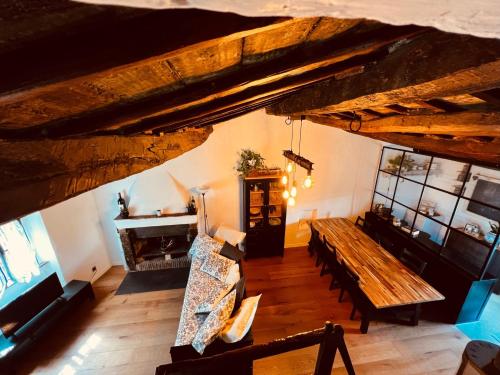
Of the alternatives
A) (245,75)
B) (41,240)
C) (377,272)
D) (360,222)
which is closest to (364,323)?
(377,272)

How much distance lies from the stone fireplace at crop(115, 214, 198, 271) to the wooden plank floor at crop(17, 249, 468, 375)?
0.68m

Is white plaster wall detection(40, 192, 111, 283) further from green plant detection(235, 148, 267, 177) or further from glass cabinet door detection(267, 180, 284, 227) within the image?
glass cabinet door detection(267, 180, 284, 227)

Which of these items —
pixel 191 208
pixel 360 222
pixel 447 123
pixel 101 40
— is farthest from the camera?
pixel 360 222

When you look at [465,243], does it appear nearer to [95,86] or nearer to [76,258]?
[95,86]

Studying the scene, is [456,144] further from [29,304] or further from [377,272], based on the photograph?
[29,304]

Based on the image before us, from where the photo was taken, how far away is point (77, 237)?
411 centimetres

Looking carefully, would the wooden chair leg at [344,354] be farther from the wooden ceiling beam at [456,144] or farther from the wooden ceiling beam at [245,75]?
the wooden ceiling beam at [456,144]

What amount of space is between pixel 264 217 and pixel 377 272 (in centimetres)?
223

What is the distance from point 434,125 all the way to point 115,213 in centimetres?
517

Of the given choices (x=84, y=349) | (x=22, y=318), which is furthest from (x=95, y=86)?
(x=22, y=318)

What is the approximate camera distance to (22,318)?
9.99 ft

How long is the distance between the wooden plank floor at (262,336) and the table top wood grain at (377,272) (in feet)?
2.59

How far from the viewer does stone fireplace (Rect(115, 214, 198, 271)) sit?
A: 4395mm

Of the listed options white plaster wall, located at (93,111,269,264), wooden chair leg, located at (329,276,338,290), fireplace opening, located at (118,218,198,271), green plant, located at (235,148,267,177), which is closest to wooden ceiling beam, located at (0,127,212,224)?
green plant, located at (235,148,267,177)
